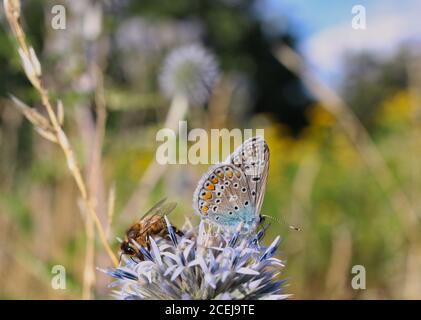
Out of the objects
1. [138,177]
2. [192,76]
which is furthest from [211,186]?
[138,177]

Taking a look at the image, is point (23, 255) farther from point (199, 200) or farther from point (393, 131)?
point (393, 131)

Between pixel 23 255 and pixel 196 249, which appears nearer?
pixel 196 249

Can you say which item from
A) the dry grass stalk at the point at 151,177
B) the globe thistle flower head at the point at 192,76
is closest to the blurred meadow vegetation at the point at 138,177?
the dry grass stalk at the point at 151,177

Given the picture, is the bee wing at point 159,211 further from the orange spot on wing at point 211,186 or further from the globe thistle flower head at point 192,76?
the globe thistle flower head at point 192,76

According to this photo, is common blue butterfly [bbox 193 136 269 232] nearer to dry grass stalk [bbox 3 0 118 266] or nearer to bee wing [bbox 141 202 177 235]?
bee wing [bbox 141 202 177 235]

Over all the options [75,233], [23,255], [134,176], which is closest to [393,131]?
[134,176]
